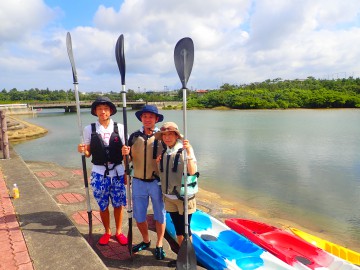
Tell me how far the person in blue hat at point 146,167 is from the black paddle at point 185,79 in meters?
0.40

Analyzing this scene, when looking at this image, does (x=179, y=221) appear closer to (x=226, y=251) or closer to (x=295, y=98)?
(x=226, y=251)

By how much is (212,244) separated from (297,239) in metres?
1.63

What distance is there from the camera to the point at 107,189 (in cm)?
386

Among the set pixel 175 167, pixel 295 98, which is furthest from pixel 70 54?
pixel 295 98

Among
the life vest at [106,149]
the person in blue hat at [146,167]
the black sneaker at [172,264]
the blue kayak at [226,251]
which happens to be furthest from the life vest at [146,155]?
the blue kayak at [226,251]

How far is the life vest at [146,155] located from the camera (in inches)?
141

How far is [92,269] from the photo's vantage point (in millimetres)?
3043

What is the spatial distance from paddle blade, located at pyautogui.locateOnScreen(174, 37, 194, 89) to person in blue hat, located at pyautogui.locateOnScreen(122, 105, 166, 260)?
0.57m

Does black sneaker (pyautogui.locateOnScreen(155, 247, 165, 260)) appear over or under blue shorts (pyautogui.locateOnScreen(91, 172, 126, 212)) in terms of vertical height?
under

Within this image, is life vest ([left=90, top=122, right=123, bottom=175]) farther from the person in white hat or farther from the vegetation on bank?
the vegetation on bank

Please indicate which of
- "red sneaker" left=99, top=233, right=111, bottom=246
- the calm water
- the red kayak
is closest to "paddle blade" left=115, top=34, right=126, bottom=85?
"red sneaker" left=99, top=233, right=111, bottom=246

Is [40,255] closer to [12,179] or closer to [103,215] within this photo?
[103,215]

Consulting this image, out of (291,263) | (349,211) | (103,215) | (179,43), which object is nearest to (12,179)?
(103,215)

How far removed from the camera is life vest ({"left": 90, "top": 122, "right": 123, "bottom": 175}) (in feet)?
12.2
